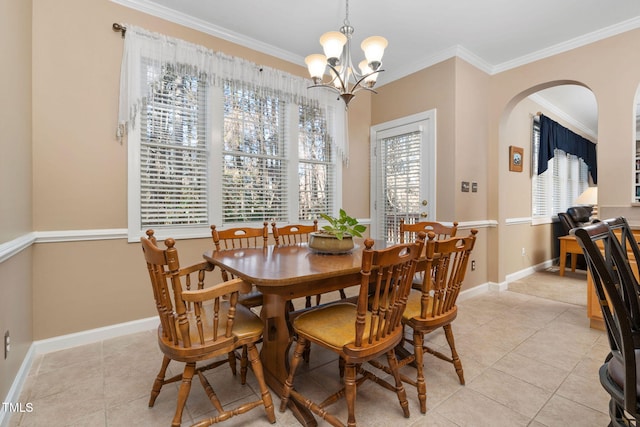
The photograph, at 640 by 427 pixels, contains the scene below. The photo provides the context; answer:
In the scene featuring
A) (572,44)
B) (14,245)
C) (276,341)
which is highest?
(572,44)

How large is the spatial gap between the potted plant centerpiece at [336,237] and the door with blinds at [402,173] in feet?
6.21

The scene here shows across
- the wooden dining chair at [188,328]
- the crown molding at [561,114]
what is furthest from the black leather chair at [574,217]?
the wooden dining chair at [188,328]

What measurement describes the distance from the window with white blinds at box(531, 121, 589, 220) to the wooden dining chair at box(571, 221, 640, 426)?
4.51m

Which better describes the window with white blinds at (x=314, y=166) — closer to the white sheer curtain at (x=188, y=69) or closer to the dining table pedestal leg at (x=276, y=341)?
the white sheer curtain at (x=188, y=69)

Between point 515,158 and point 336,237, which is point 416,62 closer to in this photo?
point 515,158

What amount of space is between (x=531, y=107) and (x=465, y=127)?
2203 mm

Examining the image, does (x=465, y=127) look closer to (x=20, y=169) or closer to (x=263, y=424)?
(x=263, y=424)

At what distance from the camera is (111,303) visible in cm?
257

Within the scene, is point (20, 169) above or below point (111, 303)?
above

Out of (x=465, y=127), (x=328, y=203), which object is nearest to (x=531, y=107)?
(x=465, y=127)

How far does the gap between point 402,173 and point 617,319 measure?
10.4 ft

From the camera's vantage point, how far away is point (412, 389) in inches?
73.1

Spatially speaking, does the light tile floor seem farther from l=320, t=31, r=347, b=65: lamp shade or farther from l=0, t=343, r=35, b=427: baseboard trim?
l=320, t=31, r=347, b=65: lamp shade

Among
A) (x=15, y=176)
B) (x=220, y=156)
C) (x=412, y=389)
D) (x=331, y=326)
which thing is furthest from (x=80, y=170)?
(x=412, y=389)
